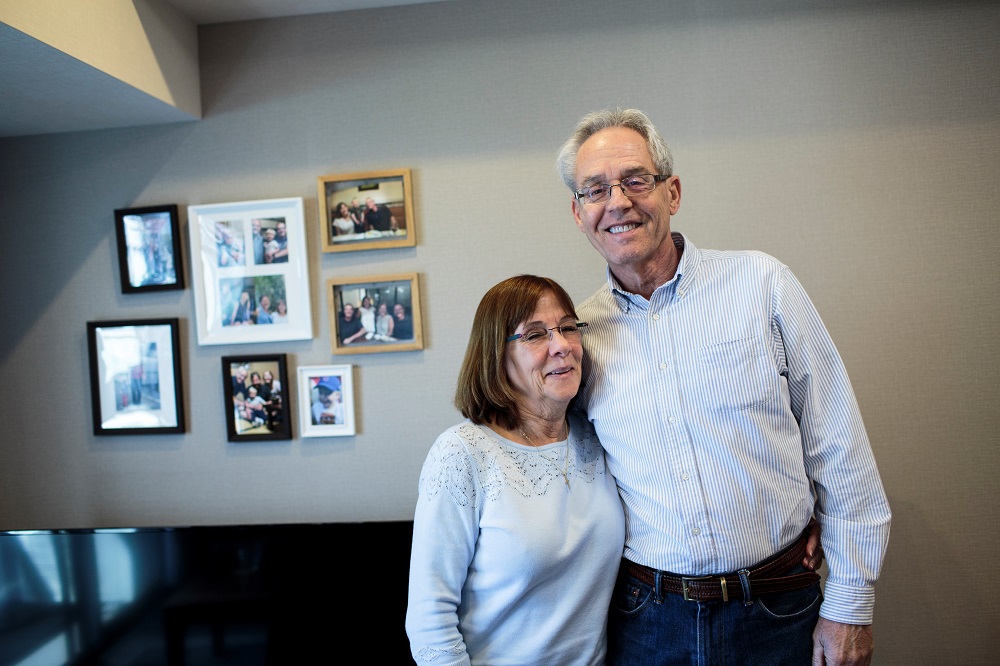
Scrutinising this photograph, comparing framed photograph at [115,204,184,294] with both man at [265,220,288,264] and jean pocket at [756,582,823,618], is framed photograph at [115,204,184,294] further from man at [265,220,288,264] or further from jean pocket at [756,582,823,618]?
jean pocket at [756,582,823,618]

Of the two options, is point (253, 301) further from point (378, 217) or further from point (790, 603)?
point (790, 603)

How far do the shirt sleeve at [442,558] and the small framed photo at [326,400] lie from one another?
101 centimetres

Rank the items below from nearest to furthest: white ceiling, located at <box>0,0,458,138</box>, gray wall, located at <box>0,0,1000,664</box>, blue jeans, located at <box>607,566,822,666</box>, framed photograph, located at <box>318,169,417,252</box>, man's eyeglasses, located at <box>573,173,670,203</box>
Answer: blue jeans, located at <box>607,566,822,666</box>, man's eyeglasses, located at <box>573,173,670,203</box>, white ceiling, located at <box>0,0,458,138</box>, gray wall, located at <box>0,0,1000,664</box>, framed photograph, located at <box>318,169,417,252</box>

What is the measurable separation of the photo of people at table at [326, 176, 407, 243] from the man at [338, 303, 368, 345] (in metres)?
0.25

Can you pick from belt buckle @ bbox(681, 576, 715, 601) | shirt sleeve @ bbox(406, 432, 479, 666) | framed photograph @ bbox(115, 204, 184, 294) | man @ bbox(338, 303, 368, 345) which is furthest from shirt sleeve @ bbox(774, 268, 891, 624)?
framed photograph @ bbox(115, 204, 184, 294)

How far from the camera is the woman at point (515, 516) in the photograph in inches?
Answer: 52.4

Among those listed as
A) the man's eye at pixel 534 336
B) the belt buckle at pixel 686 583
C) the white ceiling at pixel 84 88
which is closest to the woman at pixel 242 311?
the white ceiling at pixel 84 88

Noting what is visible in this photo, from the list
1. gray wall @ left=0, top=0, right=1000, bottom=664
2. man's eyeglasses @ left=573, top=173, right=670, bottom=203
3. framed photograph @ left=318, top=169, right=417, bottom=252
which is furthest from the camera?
framed photograph @ left=318, top=169, right=417, bottom=252

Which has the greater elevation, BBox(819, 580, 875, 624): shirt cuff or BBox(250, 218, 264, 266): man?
BBox(250, 218, 264, 266): man

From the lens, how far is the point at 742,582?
50.8 inches

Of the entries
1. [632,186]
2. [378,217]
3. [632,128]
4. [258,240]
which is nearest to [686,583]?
[632,186]

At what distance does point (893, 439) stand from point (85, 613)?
2682 millimetres

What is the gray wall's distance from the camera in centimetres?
215

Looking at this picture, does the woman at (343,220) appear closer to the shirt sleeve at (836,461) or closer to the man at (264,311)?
the man at (264,311)
